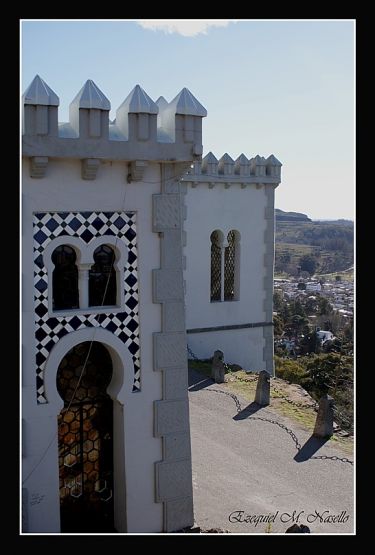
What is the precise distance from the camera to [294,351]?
34.0 metres

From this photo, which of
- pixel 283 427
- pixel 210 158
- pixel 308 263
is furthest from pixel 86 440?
pixel 308 263

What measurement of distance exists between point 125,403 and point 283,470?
4807 mm

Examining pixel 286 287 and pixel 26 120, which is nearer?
pixel 26 120

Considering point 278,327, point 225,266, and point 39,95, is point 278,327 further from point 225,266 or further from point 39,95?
point 39,95

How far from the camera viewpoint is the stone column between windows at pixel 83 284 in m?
7.70

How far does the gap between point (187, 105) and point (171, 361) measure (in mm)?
3063

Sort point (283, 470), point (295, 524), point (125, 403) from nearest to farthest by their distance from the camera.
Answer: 1. point (125, 403)
2. point (295, 524)
3. point (283, 470)

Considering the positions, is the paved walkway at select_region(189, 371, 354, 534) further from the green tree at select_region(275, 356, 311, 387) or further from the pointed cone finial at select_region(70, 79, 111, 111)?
the green tree at select_region(275, 356, 311, 387)

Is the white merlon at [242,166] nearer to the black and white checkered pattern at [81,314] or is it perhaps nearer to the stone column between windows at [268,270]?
the stone column between windows at [268,270]

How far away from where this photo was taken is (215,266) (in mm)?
21531

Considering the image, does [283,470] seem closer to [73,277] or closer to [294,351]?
[73,277]

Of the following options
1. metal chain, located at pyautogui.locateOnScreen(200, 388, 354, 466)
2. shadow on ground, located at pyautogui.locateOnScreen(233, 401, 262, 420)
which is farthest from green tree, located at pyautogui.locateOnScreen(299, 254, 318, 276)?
shadow on ground, located at pyautogui.locateOnScreen(233, 401, 262, 420)

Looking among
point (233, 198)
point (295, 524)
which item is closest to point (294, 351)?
point (233, 198)

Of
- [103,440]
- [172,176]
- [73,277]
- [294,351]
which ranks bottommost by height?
[294,351]
